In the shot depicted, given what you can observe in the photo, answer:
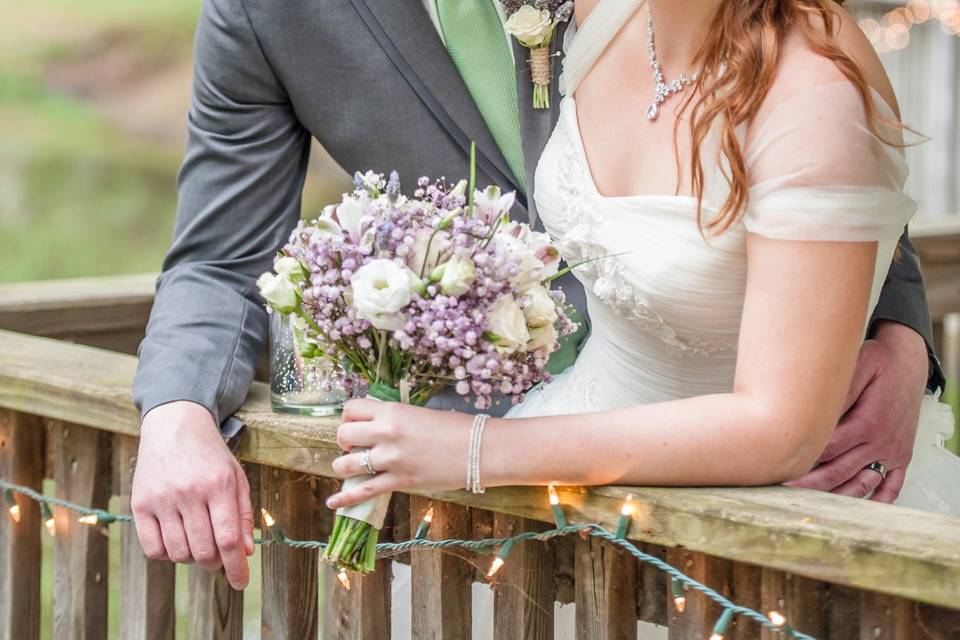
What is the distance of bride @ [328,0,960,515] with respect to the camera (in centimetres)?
145

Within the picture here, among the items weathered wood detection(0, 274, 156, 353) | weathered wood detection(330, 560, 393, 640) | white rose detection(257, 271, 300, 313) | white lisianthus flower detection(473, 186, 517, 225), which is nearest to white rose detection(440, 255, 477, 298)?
white lisianthus flower detection(473, 186, 517, 225)

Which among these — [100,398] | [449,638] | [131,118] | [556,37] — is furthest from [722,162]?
[131,118]

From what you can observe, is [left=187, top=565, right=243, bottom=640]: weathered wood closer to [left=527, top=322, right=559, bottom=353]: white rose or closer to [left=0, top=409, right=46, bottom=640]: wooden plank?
[left=0, top=409, right=46, bottom=640]: wooden plank

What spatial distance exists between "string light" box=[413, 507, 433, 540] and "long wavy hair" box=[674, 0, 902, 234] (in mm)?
529

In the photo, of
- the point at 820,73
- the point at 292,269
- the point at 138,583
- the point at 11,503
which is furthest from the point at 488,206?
the point at 11,503

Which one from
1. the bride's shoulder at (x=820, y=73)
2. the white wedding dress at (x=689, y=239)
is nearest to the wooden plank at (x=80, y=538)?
the white wedding dress at (x=689, y=239)

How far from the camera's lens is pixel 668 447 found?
1.45 m

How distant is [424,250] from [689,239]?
17.4 inches

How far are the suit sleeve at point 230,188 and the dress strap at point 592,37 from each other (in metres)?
0.49

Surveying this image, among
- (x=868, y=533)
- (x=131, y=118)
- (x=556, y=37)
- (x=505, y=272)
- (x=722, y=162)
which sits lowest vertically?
(x=868, y=533)

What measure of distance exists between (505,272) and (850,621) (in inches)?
21.2

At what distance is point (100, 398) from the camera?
197 centimetres

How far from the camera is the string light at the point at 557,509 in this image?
4.86 ft

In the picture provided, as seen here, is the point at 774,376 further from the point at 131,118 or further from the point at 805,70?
the point at 131,118
